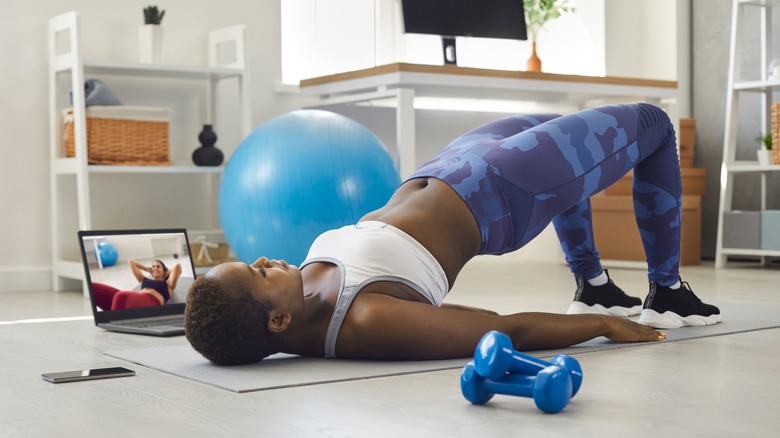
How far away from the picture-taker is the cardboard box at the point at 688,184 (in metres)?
5.22

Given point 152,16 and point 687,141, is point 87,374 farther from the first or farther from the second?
point 687,141

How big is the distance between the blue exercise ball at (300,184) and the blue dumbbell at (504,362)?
1.84m

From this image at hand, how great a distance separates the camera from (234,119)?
4.60 meters

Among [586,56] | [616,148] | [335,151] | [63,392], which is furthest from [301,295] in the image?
[586,56]

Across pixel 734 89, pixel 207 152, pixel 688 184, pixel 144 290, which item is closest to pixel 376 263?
pixel 144 290

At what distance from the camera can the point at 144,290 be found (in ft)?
9.68

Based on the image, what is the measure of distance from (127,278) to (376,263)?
117cm

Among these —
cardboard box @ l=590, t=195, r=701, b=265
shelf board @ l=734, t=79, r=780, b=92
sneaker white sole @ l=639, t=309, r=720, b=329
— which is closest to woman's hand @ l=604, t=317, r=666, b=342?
sneaker white sole @ l=639, t=309, r=720, b=329

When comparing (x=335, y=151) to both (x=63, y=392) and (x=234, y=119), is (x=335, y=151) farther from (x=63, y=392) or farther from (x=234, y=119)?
(x=63, y=392)

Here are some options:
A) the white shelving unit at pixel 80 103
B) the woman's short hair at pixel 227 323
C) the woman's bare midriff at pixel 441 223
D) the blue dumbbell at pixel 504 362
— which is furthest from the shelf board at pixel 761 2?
the blue dumbbell at pixel 504 362

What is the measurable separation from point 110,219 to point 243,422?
2.94 metres

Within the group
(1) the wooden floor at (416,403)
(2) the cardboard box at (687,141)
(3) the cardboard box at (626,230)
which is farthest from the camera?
(2) the cardboard box at (687,141)

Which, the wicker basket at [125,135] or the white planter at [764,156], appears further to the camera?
the white planter at [764,156]

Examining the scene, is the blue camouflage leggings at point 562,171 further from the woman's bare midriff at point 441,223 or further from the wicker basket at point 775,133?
the wicker basket at point 775,133
